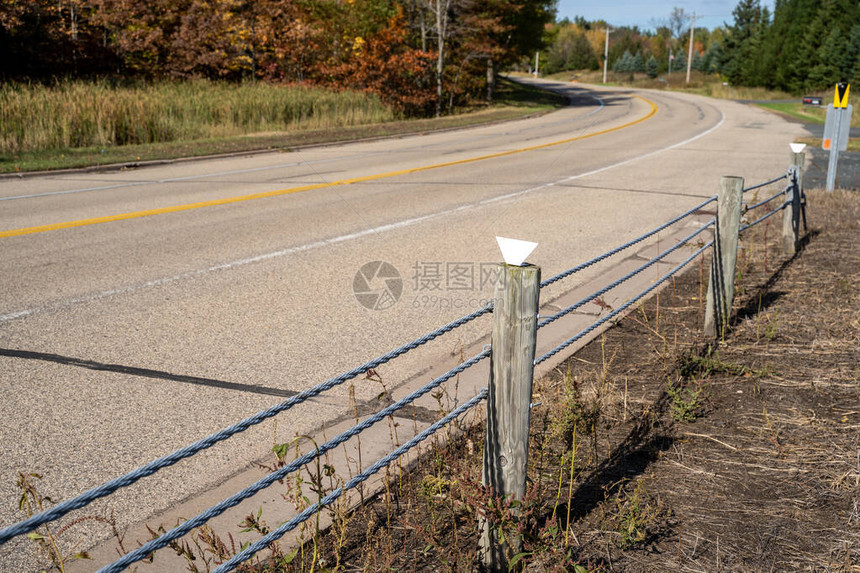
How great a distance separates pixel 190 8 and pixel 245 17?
2.20 m

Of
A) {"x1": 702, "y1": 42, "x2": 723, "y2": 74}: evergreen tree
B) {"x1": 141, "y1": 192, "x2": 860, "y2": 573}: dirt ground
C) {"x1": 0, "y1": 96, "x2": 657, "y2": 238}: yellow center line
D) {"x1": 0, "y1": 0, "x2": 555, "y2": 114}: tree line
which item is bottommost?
{"x1": 141, "y1": 192, "x2": 860, "y2": 573}: dirt ground

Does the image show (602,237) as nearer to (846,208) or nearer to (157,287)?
(846,208)

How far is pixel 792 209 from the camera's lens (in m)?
7.88

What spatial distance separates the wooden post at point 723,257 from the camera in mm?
5578

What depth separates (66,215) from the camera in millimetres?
10008

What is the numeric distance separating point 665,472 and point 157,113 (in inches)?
729

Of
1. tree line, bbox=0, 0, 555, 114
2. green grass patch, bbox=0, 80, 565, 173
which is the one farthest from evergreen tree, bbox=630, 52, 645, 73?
green grass patch, bbox=0, 80, 565, 173

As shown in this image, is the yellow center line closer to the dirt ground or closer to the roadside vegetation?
the roadside vegetation

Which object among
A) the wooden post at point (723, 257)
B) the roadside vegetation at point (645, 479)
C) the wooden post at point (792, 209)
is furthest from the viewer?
the wooden post at point (792, 209)

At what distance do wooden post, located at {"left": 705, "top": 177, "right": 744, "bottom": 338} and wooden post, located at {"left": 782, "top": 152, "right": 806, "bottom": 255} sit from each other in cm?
246

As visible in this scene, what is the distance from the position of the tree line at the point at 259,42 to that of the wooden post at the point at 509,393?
86.2 feet

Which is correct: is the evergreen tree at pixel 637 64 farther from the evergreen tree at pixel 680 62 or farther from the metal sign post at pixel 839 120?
the metal sign post at pixel 839 120

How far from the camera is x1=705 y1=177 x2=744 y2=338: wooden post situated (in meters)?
5.58

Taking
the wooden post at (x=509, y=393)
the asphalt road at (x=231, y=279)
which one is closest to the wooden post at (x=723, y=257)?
the asphalt road at (x=231, y=279)
